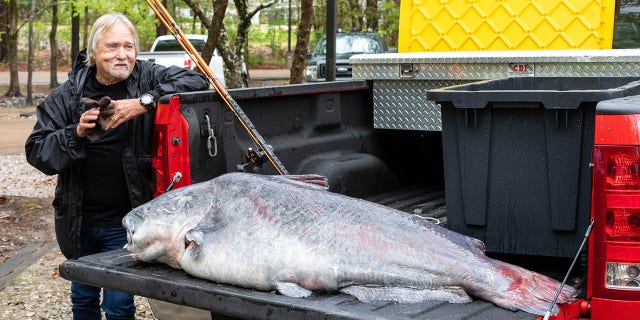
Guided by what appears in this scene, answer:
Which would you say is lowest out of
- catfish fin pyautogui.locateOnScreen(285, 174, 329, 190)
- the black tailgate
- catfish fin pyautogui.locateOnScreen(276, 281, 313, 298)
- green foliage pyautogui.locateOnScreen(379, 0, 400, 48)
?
the black tailgate

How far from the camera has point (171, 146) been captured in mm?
3928

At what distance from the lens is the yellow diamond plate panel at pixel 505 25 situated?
550 centimetres

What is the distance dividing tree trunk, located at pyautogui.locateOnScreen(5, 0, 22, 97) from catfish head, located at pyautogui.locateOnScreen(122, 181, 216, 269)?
18.5 m

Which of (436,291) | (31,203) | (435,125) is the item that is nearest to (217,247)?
(436,291)

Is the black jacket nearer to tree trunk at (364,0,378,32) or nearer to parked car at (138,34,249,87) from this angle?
parked car at (138,34,249,87)

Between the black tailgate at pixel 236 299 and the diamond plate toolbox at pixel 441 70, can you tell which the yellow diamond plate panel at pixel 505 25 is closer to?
the diamond plate toolbox at pixel 441 70

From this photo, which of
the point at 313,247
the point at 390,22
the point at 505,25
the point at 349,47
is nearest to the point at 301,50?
the point at 505,25

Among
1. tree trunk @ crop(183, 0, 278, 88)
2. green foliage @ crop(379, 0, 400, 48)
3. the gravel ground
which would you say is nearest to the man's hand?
the gravel ground

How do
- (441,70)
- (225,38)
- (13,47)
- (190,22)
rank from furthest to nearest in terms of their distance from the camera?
(190,22), (13,47), (225,38), (441,70)

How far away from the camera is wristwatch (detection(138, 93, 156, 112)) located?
164 inches

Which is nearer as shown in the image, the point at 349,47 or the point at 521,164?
the point at 521,164

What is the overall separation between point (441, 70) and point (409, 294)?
2241 millimetres

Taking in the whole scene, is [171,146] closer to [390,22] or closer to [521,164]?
[521,164]

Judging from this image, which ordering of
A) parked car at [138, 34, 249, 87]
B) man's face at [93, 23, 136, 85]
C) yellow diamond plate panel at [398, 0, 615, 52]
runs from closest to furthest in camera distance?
man's face at [93, 23, 136, 85], yellow diamond plate panel at [398, 0, 615, 52], parked car at [138, 34, 249, 87]
